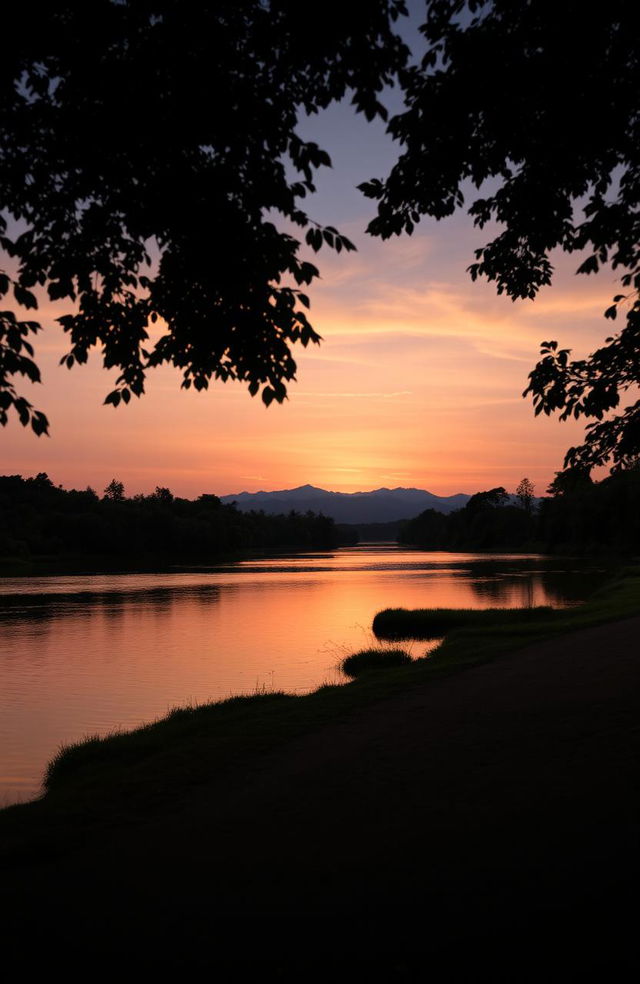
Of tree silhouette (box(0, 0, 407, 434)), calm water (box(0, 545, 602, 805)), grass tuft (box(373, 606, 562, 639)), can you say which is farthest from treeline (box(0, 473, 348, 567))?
tree silhouette (box(0, 0, 407, 434))

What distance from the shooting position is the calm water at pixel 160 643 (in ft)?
66.9

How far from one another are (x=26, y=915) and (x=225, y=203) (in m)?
7.76

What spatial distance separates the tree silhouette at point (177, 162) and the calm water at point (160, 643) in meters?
8.99

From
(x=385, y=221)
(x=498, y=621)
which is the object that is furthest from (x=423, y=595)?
(x=385, y=221)

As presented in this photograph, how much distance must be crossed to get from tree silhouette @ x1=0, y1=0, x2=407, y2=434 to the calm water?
899cm

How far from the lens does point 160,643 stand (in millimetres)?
35188

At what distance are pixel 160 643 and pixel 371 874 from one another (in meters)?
30.6

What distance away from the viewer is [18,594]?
2509 inches

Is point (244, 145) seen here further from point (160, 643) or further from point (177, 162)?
point (160, 643)

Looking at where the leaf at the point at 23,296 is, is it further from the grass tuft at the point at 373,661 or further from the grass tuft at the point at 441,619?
the grass tuft at the point at 441,619

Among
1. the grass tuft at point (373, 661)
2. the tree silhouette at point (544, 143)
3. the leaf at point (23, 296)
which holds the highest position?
the tree silhouette at point (544, 143)

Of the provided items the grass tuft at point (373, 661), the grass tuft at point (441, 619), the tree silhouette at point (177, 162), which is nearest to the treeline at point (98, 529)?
the grass tuft at point (441, 619)

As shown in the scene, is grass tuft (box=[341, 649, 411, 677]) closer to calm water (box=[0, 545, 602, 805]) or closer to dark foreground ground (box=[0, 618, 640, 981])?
calm water (box=[0, 545, 602, 805])

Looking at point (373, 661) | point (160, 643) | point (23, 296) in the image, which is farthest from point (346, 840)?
point (160, 643)
